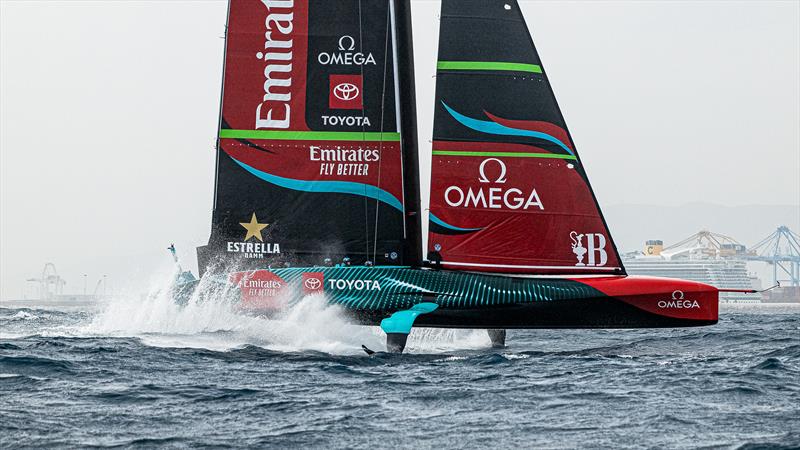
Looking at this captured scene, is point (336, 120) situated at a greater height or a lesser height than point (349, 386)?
greater

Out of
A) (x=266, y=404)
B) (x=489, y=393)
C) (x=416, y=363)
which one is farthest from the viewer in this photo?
(x=416, y=363)

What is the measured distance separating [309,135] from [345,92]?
839 mm

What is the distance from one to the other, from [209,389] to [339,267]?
5.72 meters


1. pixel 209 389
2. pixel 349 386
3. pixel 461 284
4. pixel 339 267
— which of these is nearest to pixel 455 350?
pixel 461 284

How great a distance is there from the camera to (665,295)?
14.4 metres

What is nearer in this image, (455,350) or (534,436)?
(534,436)

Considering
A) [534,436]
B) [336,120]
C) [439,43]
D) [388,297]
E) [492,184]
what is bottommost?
[534,436]

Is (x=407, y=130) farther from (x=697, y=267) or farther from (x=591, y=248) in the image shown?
(x=697, y=267)

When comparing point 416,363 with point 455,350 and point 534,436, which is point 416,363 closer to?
point 455,350

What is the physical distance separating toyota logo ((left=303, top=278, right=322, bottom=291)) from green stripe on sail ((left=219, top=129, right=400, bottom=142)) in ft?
7.37

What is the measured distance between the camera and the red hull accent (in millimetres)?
14305

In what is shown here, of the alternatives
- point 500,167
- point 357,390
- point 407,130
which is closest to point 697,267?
point 407,130

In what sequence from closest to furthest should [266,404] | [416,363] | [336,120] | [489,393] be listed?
[266,404], [489,393], [416,363], [336,120]

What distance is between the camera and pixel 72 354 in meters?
12.6
